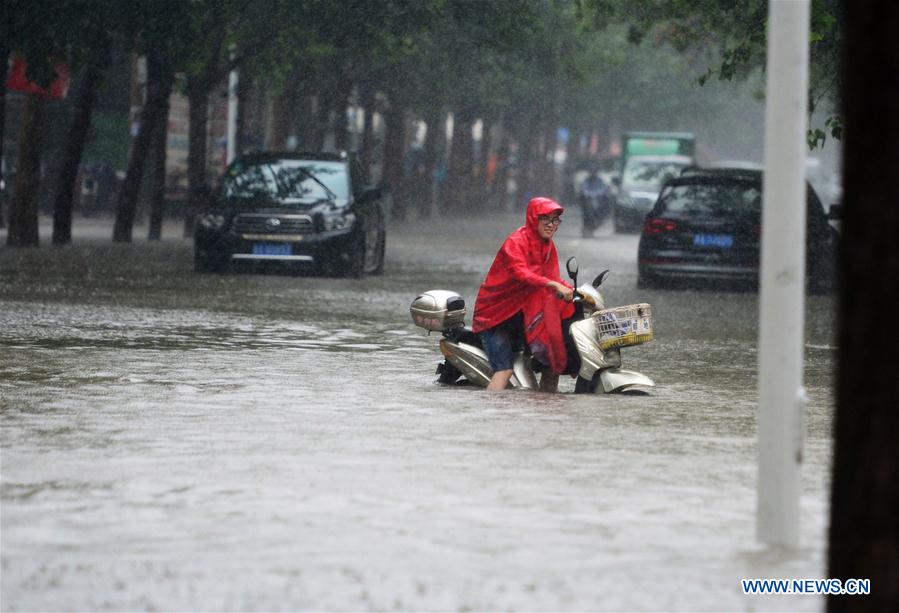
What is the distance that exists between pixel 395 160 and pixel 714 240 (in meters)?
32.6

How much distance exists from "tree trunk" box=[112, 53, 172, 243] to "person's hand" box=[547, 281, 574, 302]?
21515mm

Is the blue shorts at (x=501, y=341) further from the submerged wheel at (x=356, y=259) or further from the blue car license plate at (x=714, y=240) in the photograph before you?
the submerged wheel at (x=356, y=259)

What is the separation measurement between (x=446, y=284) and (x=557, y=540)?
18.0 m

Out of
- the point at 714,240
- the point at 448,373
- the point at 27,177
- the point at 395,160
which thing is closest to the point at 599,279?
the point at 448,373

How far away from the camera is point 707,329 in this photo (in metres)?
17.6

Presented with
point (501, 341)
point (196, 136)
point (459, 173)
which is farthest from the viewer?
point (459, 173)

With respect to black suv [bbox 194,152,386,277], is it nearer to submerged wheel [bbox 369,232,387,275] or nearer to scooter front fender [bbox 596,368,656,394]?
submerged wheel [bbox 369,232,387,275]

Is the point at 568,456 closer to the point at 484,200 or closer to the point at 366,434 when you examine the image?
the point at 366,434

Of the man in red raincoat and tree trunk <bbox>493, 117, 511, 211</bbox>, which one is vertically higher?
tree trunk <bbox>493, 117, 511, 211</bbox>

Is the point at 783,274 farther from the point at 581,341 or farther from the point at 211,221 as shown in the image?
the point at 211,221

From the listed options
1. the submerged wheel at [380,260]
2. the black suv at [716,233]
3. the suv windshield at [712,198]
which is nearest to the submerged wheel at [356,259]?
the submerged wheel at [380,260]

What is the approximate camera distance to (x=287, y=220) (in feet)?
79.5

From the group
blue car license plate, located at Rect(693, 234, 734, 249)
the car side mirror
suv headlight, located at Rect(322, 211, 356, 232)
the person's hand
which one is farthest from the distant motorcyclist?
the person's hand

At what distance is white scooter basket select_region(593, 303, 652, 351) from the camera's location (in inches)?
438
